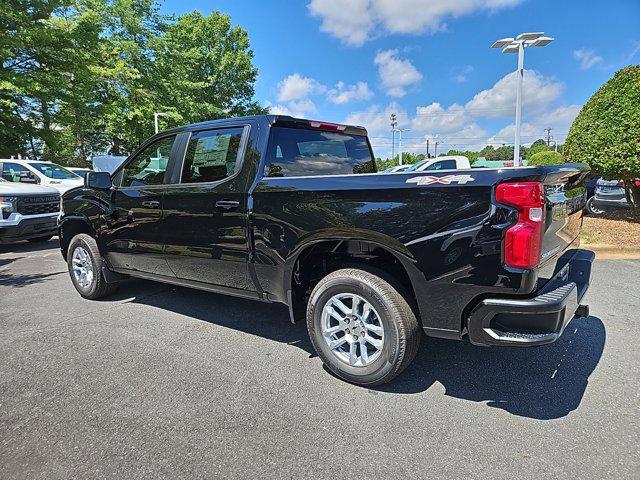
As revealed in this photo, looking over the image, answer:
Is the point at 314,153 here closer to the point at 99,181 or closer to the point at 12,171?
the point at 99,181

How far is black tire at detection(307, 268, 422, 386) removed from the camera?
2717 millimetres

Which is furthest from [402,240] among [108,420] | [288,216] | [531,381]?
[108,420]

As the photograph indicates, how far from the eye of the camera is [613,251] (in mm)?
7516

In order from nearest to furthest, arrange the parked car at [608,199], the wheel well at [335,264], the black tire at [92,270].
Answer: the wheel well at [335,264] < the black tire at [92,270] < the parked car at [608,199]

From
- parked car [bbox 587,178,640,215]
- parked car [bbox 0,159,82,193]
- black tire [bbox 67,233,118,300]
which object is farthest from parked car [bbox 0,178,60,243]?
parked car [bbox 587,178,640,215]

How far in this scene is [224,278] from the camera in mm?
3650

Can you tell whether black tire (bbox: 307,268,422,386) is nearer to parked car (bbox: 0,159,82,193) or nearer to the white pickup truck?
parked car (bbox: 0,159,82,193)

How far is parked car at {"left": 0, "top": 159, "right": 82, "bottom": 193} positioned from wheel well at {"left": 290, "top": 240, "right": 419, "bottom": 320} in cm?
894

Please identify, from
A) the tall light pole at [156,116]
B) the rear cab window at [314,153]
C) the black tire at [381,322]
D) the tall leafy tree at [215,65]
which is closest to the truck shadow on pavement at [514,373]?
the black tire at [381,322]

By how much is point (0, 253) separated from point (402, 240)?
9.20 meters

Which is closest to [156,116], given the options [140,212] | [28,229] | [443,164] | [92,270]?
[28,229]

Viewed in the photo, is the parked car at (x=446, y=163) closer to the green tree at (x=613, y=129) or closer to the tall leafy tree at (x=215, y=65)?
the green tree at (x=613, y=129)

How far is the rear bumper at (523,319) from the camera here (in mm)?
2307

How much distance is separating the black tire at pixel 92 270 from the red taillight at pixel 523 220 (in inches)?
174
